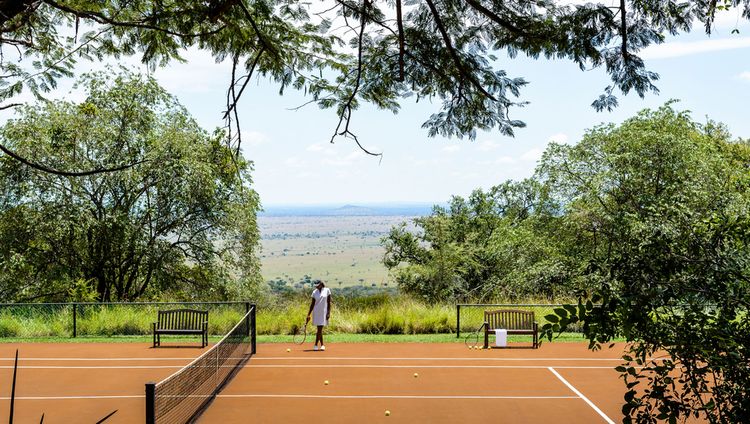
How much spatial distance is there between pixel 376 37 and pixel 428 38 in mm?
706

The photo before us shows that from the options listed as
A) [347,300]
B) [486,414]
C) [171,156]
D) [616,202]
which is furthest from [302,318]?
[616,202]

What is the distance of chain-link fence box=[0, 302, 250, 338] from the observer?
2028cm

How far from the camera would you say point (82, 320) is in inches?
810

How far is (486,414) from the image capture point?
1184 cm

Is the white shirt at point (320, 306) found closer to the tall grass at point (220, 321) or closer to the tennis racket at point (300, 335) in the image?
the tennis racket at point (300, 335)

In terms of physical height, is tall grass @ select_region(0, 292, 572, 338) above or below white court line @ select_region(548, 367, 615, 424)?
above

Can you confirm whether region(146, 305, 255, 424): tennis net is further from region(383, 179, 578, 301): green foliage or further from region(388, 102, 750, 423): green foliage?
region(383, 179, 578, 301): green foliage

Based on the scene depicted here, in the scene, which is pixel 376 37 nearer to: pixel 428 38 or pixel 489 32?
pixel 428 38

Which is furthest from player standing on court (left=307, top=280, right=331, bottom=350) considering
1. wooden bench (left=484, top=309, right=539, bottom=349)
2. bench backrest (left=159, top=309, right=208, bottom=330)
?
wooden bench (left=484, top=309, right=539, bottom=349)

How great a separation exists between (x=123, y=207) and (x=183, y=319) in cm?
1383

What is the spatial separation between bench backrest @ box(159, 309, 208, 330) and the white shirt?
3.02 m

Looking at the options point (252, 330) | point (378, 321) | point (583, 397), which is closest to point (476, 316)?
point (378, 321)

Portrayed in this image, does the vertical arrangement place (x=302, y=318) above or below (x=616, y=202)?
below

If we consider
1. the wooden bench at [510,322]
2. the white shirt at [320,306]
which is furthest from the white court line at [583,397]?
the white shirt at [320,306]
